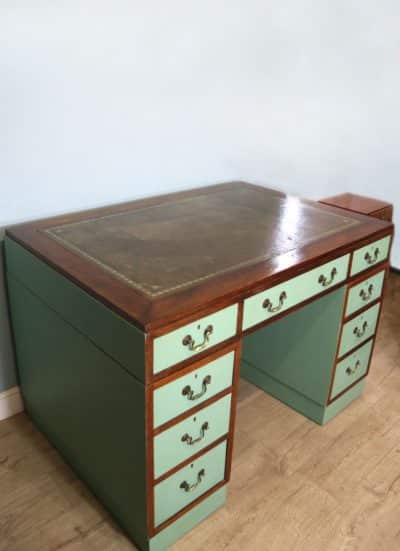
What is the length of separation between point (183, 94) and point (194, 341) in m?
1.08

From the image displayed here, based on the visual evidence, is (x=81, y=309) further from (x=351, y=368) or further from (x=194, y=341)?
(x=351, y=368)

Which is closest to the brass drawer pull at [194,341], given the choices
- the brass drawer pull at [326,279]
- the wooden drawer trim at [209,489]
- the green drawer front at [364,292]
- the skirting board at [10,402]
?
the wooden drawer trim at [209,489]

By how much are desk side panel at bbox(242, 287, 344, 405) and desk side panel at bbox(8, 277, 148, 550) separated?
2.19 feet

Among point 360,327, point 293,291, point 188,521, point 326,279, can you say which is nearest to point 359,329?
point 360,327

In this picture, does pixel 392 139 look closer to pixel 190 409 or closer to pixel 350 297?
pixel 350 297

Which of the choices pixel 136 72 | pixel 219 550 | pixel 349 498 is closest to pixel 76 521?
pixel 219 550

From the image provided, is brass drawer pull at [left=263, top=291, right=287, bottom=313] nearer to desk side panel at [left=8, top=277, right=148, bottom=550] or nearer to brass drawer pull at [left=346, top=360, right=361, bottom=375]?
desk side panel at [left=8, top=277, right=148, bottom=550]

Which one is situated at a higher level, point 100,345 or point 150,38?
point 150,38

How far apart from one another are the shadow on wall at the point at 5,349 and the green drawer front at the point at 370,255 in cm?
114

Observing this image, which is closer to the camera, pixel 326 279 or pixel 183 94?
pixel 326 279

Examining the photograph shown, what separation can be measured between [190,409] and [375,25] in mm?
2173

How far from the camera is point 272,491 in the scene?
64.4 inches

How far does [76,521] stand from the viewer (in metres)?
1.50

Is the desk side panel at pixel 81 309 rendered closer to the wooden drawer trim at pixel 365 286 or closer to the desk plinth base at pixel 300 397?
the wooden drawer trim at pixel 365 286
